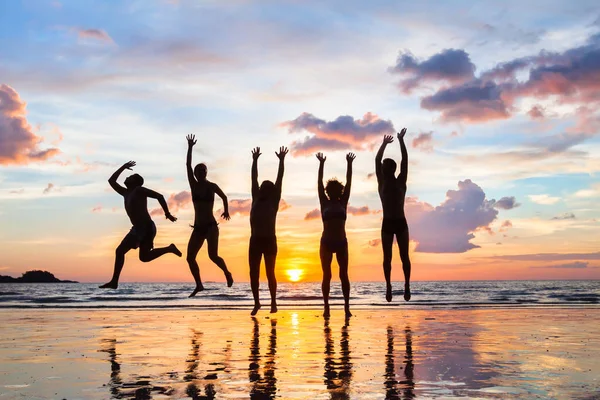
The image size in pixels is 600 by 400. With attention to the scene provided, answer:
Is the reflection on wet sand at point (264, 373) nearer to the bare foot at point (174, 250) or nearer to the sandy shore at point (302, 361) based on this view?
the sandy shore at point (302, 361)

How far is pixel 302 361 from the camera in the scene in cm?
802

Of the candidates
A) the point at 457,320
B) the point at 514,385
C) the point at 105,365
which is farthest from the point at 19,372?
the point at 457,320

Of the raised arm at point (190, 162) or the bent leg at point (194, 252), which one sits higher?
the raised arm at point (190, 162)

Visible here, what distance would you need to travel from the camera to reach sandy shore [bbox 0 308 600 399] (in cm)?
626

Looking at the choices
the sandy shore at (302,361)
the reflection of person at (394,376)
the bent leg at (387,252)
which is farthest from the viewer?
the bent leg at (387,252)

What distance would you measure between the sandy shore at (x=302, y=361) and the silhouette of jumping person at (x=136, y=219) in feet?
5.21

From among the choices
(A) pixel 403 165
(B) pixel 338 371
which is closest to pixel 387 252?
(A) pixel 403 165

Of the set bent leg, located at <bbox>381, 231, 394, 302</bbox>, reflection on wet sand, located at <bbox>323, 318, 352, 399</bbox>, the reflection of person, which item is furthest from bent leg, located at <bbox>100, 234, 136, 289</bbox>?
the reflection of person

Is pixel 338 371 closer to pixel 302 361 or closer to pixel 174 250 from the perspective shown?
pixel 302 361

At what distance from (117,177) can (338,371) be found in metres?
8.28

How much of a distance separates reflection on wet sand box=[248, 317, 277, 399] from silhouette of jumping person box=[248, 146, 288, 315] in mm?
4287

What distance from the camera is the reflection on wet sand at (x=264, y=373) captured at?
19.9 ft

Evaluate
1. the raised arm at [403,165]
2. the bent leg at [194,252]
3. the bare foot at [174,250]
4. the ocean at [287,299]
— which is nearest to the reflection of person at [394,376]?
the raised arm at [403,165]

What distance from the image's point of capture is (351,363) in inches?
309
